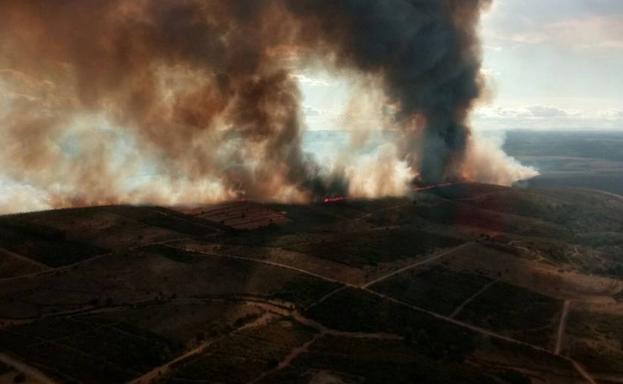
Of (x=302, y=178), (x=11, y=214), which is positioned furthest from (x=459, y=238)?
(x=11, y=214)

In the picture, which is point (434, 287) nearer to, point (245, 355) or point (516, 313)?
point (516, 313)

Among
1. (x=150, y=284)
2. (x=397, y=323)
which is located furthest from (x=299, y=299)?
(x=150, y=284)

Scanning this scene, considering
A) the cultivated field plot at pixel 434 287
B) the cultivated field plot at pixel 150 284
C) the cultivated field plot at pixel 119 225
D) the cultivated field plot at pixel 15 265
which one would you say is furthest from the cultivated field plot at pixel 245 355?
the cultivated field plot at pixel 119 225

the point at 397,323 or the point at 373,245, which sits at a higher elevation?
the point at 373,245

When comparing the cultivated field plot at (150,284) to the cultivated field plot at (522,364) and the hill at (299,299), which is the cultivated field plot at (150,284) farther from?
the cultivated field plot at (522,364)

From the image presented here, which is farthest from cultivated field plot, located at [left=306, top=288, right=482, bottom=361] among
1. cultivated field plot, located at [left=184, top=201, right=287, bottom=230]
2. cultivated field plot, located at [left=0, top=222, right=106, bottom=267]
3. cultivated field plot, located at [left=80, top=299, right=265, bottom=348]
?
cultivated field plot, located at [left=184, top=201, right=287, bottom=230]

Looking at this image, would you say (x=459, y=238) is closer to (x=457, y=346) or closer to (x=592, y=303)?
(x=592, y=303)

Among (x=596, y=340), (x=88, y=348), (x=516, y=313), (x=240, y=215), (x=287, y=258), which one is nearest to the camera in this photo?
(x=88, y=348)
